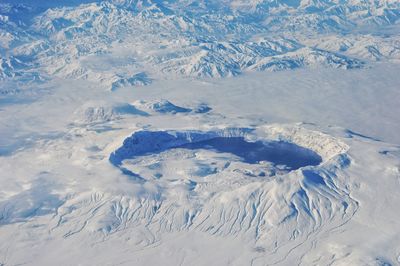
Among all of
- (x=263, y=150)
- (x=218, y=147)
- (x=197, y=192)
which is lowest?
(x=218, y=147)

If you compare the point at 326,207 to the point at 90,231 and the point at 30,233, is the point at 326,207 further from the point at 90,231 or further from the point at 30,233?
the point at 30,233

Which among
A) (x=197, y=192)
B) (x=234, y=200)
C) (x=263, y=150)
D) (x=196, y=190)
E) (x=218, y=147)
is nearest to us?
(x=234, y=200)

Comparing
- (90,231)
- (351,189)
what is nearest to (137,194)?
(90,231)

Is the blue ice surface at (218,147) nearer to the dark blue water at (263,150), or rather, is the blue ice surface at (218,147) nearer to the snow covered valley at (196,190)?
the dark blue water at (263,150)

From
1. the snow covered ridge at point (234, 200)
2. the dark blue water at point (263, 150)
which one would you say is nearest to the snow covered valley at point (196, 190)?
the snow covered ridge at point (234, 200)

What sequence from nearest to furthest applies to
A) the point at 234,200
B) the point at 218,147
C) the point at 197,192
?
the point at 234,200 < the point at 197,192 < the point at 218,147

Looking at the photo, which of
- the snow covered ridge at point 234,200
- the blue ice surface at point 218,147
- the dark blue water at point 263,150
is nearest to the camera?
the snow covered ridge at point 234,200

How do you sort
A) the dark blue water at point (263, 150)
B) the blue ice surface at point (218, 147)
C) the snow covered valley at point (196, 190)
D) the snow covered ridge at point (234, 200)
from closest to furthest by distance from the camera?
the snow covered valley at point (196, 190) → the snow covered ridge at point (234, 200) → the blue ice surface at point (218, 147) → the dark blue water at point (263, 150)

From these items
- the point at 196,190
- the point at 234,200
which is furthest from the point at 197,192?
the point at 234,200

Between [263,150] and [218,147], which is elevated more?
[263,150]

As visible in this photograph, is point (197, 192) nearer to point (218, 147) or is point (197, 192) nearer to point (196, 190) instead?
point (196, 190)
